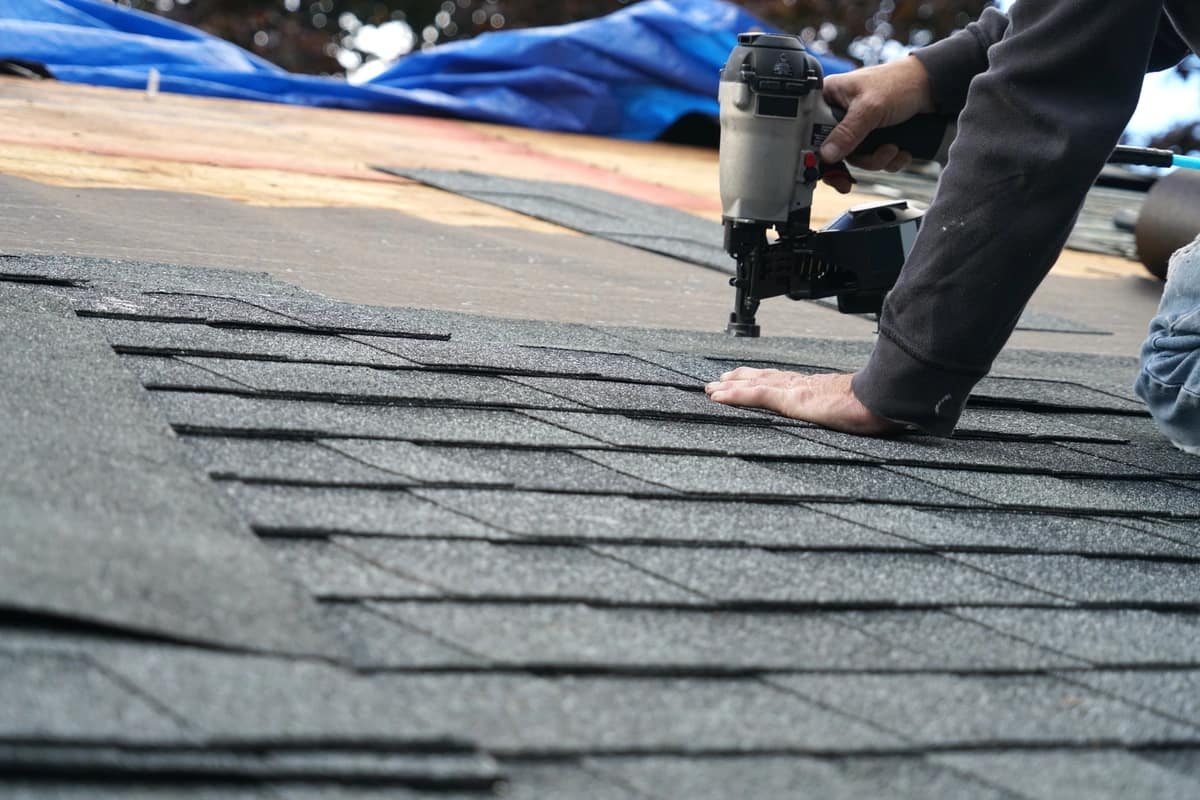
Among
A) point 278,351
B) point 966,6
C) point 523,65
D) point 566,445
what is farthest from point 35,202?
point 966,6

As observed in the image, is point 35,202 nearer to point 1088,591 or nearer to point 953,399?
point 953,399

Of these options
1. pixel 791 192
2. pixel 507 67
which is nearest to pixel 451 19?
pixel 507 67

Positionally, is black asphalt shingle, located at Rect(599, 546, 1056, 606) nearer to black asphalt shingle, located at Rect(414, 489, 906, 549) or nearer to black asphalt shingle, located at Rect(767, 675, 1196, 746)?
black asphalt shingle, located at Rect(414, 489, 906, 549)

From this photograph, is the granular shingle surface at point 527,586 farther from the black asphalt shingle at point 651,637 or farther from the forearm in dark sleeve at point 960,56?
the forearm in dark sleeve at point 960,56

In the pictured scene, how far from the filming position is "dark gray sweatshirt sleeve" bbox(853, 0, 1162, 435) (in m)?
1.85

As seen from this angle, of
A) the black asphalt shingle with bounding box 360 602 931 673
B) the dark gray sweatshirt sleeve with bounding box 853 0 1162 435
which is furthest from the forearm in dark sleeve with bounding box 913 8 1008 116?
the black asphalt shingle with bounding box 360 602 931 673

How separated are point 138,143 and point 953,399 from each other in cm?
356

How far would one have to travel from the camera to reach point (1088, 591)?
4.92ft

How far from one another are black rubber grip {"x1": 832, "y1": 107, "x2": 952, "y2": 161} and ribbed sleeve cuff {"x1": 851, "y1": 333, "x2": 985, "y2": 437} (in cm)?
60

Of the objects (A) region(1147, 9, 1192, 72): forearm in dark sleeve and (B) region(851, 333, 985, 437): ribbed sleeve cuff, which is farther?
(A) region(1147, 9, 1192, 72): forearm in dark sleeve

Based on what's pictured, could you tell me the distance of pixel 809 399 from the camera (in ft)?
6.80

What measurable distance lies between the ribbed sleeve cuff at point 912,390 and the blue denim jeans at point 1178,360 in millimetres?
→ 442

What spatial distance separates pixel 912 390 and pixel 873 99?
2.19ft

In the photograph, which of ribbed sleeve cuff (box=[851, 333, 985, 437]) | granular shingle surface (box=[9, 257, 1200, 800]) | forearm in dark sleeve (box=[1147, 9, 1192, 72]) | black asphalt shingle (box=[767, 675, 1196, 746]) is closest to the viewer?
granular shingle surface (box=[9, 257, 1200, 800])
